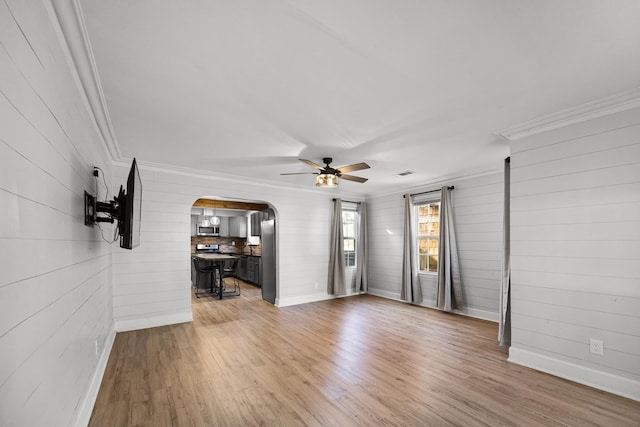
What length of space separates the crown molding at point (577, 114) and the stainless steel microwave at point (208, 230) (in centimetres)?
937

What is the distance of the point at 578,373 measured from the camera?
106 inches

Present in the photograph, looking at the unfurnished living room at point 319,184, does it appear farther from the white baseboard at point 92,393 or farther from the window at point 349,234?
the window at point 349,234

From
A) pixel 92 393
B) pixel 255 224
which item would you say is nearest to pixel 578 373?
pixel 92 393

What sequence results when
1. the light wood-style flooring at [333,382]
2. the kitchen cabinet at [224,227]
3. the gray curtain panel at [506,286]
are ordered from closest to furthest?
the light wood-style flooring at [333,382] < the gray curtain panel at [506,286] < the kitchen cabinet at [224,227]

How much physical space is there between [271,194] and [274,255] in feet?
4.21

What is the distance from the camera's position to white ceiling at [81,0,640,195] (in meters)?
1.56

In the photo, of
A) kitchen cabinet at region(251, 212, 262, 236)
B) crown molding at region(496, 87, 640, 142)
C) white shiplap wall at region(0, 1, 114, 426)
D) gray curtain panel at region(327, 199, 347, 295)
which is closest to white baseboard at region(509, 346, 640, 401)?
crown molding at region(496, 87, 640, 142)

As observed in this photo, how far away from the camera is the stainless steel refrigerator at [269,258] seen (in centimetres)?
599

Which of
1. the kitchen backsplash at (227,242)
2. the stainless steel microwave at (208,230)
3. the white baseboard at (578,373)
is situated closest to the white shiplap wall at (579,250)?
the white baseboard at (578,373)

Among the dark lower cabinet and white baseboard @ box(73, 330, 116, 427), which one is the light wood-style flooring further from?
the dark lower cabinet

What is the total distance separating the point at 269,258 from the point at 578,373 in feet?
16.5

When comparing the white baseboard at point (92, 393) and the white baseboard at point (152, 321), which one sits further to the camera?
the white baseboard at point (152, 321)

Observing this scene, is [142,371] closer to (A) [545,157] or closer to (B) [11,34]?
(B) [11,34]

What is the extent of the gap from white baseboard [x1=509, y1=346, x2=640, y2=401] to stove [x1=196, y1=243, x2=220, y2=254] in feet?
30.7
